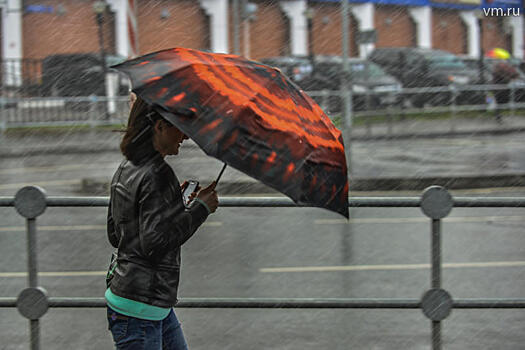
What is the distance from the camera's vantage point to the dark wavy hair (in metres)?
2.84

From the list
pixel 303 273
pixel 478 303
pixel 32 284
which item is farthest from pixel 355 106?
pixel 32 284

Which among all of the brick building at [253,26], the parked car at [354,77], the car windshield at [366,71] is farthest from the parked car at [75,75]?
the car windshield at [366,71]

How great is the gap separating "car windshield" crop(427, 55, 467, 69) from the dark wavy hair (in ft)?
89.0

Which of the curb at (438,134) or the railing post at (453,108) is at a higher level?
the railing post at (453,108)

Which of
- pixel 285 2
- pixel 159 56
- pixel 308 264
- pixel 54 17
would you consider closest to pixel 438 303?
pixel 159 56

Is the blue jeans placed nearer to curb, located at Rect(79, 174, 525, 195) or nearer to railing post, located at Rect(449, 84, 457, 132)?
curb, located at Rect(79, 174, 525, 195)

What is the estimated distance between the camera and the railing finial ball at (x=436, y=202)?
3951mm

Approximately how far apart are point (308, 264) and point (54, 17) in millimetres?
31682

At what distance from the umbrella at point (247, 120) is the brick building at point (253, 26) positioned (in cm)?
2954

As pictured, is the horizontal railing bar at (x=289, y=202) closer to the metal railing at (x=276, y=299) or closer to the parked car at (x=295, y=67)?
the metal railing at (x=276, y=299)

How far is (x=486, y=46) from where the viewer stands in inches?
1768

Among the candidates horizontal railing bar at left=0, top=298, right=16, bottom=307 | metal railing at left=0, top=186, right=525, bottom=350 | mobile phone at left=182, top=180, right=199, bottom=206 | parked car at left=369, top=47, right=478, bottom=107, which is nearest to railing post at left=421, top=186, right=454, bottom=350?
metal railing at left=0, top=186, right=525, bottom=350

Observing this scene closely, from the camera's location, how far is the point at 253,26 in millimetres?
40656

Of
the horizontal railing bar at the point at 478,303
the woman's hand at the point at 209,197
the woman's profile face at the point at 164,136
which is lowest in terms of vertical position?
the horizontal railing bar at the point at 478,303
